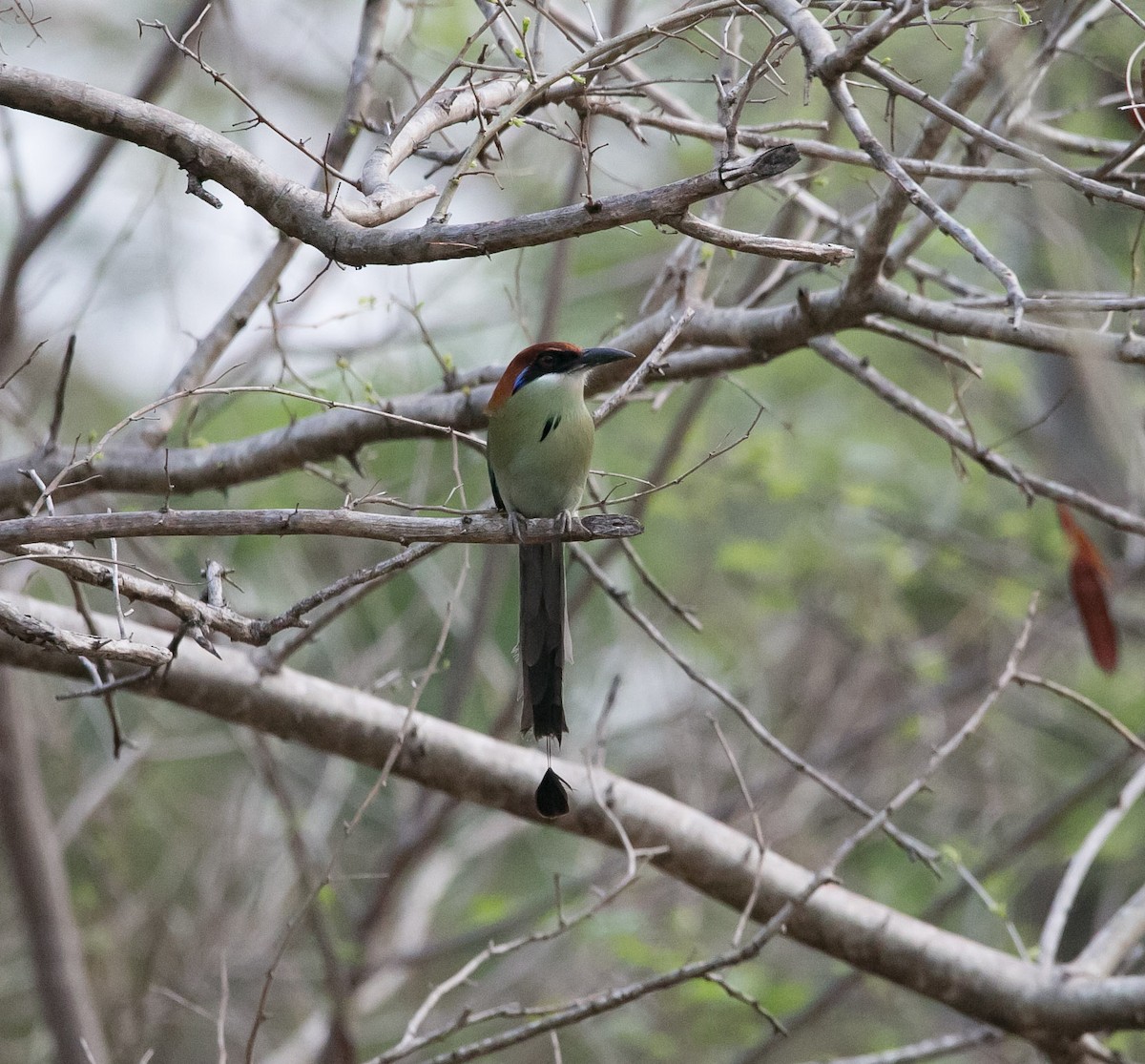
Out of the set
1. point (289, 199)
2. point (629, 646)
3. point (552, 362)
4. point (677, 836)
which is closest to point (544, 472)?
point (552, 362)

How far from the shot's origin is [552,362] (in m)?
2.96

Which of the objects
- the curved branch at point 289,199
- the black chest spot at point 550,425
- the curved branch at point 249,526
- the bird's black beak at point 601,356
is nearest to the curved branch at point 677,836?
the black chest spot at point 550,425

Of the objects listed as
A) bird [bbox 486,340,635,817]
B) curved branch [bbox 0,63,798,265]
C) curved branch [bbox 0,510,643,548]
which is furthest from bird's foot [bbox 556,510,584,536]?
curved branch [bbox 0,63,798,265]

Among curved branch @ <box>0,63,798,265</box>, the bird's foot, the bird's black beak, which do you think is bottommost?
the bird's foot

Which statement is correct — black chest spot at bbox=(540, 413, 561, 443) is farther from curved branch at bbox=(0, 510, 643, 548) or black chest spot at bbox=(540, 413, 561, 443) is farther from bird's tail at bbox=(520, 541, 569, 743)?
curved branch at bbox=(0, 510, 643, 548)

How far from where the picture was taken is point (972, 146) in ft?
9.96

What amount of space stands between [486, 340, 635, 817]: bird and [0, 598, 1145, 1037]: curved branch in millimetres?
515

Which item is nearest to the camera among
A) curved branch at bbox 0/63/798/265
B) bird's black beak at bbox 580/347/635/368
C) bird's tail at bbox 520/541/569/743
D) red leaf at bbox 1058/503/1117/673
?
curved branch at bbox 0/63/798/265

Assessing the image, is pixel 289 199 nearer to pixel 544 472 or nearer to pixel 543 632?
pixel 544 472

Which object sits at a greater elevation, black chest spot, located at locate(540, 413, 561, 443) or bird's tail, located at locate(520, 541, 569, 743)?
black chest spot, located at locate(540, 413, 561, 443)

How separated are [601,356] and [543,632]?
25.7 inches

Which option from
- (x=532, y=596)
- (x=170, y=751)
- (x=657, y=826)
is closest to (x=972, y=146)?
(x=532, y=596)

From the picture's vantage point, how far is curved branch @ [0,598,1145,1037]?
311 centimetres

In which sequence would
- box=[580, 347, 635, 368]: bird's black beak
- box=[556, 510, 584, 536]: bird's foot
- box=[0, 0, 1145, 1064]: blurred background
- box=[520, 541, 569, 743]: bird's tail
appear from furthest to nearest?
box=[0, 0, 1145, 1064]: blurred background
box=[580, 347, 635, 368]: bird's black beak
box=[520, 541, 569, 743]: bird's tail
box=[556, 510, 584, 536]: bird's foot
